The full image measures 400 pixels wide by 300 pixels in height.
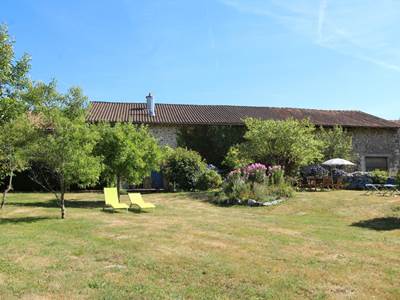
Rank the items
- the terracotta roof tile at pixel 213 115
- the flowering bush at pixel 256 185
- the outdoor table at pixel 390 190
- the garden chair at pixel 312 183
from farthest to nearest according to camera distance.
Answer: the terracotta roof tile at pixel 213 115 < the garden chair at pixel 312 183 < the outdoor table at pixel 390 190 < the flowering bush at pixel 256 185

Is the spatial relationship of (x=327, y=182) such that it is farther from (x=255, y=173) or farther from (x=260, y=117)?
(x=260, y=117)

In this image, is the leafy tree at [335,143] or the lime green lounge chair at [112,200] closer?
the lime green lounge chair at [112,200]

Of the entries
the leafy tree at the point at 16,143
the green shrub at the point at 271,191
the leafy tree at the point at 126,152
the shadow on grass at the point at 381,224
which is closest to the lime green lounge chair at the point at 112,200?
the leafy tree at the point at 126,152

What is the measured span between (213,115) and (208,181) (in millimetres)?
8309

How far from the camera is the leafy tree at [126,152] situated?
15.5 m

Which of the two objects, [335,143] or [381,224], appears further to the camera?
[335,143]

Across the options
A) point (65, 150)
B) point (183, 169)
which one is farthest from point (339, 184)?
point (65, 150)

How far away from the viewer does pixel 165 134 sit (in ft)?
89.1

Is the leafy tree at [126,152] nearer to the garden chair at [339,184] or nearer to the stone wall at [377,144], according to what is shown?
the garden chair at [339,184]

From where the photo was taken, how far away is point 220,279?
5980 millimetres

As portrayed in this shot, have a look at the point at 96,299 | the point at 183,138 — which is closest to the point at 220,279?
the point at 96,299

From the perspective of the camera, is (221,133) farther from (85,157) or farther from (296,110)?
(85,157)

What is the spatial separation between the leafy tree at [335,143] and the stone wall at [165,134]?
880 centimetres

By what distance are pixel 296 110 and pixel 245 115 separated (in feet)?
16.2
